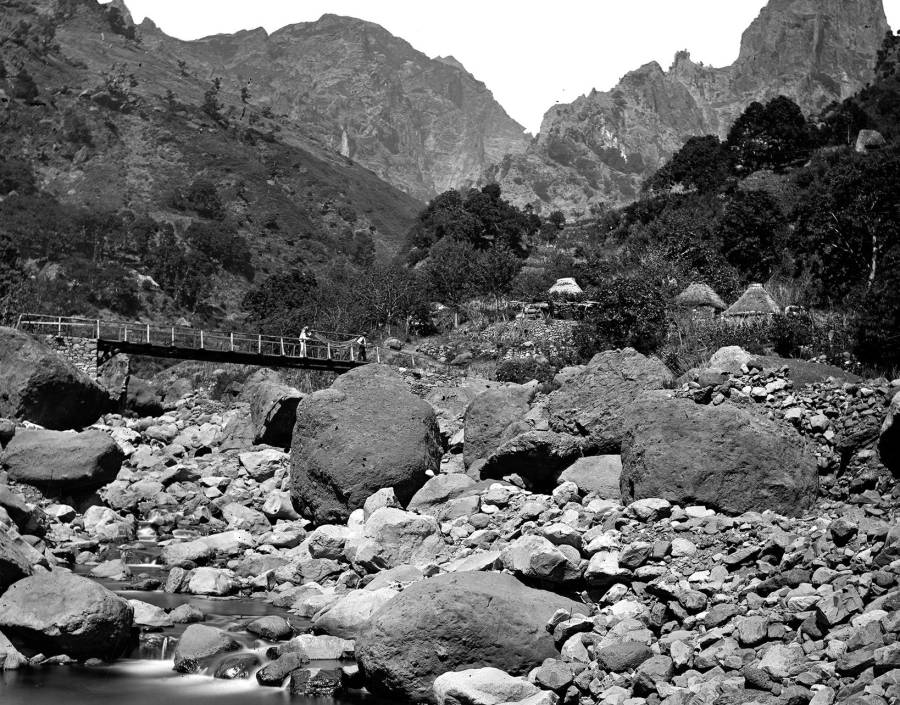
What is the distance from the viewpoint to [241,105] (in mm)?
131500

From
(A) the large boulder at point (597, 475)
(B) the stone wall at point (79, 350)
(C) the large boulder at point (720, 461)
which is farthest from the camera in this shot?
(B) the stone wall at point (79, 350)

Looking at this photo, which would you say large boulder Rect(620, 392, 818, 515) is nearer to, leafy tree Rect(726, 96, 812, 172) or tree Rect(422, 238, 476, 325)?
tree Rect(422, 238, 476, 325)

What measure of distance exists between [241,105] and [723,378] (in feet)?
417

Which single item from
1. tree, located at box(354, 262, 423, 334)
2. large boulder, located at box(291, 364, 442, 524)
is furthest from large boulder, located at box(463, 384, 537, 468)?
tree, located at box(354, 262, 423, 334)

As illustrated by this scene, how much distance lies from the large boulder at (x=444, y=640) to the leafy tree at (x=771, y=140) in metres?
53.1

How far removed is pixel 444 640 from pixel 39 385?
19003 millimetres

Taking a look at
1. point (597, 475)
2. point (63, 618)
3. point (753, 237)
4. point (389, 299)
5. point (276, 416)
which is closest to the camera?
point (63, 618)

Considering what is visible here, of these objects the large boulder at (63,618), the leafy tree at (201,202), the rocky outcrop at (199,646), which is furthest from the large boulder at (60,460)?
the leafy tree at (201,202)

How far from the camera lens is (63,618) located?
10.5 metres

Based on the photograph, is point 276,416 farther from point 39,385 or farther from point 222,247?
point 222,247

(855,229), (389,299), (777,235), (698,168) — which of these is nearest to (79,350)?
(389,299)

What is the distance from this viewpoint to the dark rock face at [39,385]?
24.1 metres

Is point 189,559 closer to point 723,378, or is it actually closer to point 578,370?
point 578,370

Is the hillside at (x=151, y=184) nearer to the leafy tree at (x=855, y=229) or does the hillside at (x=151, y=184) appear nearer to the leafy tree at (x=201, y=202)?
the leafy tree at (x=201, y=202)
